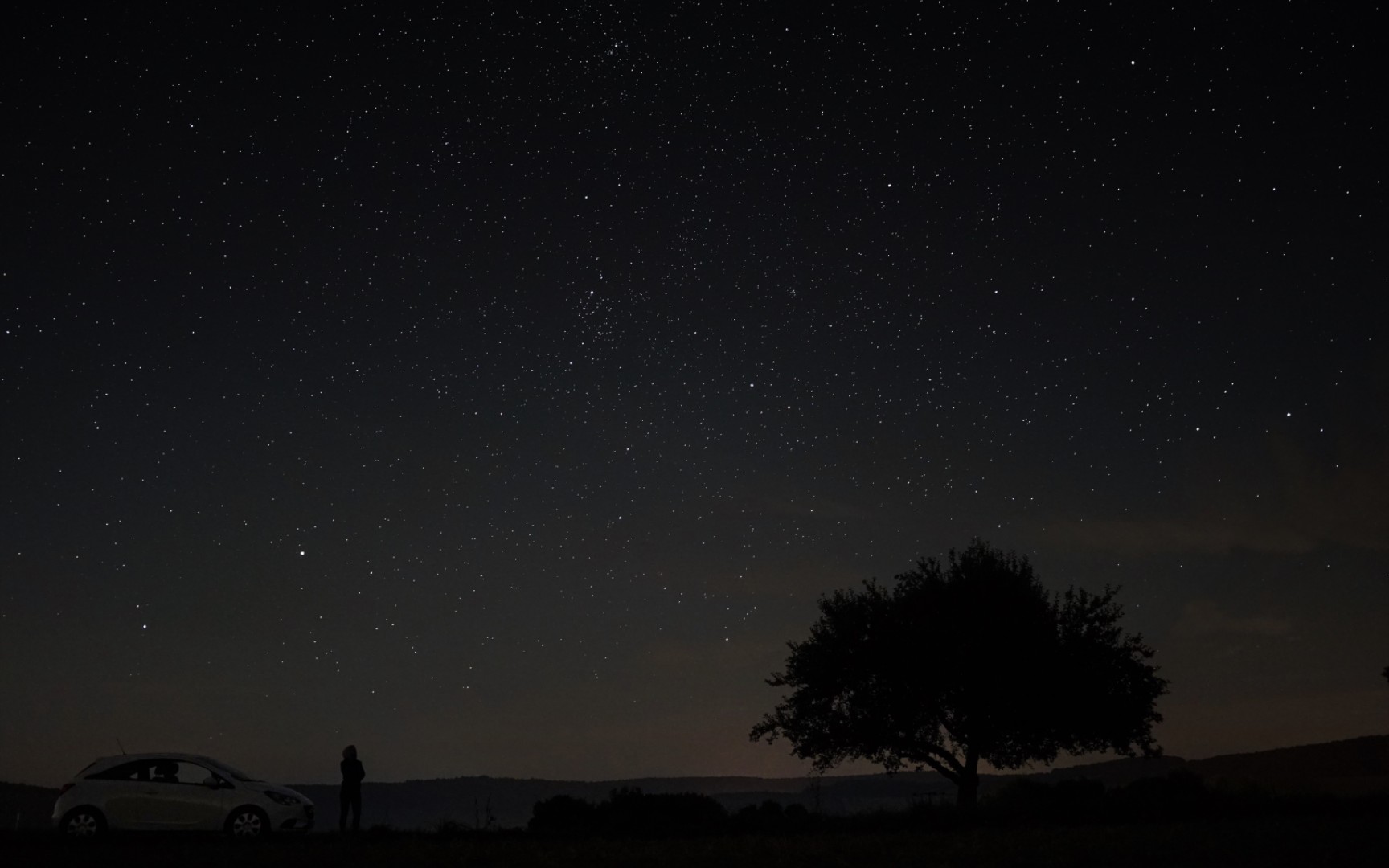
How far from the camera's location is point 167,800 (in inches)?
877

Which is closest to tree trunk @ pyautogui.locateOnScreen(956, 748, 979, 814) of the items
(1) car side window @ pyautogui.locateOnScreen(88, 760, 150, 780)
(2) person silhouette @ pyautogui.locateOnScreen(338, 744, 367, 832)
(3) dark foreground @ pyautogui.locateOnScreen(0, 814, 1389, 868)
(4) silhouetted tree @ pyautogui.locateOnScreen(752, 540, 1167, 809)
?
(4) silhouetted tree @ pyautogui.locateOnScreen(752, 540, 1167, 809)

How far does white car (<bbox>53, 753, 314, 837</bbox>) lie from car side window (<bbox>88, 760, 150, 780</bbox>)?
2 cm

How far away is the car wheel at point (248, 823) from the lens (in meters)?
22.6

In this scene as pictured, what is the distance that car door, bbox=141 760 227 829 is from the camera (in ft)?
72.7

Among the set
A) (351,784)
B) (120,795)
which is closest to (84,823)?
(120,795)

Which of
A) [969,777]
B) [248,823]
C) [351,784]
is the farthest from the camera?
[969,777]

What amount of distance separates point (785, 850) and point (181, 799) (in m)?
12.1

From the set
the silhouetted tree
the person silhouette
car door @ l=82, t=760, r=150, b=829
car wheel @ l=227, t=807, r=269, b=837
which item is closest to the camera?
car door @ l=82, t=760, r=150, b=829

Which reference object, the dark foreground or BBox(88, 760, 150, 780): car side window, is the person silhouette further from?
BBox(88, 760, 150, 780): car side window

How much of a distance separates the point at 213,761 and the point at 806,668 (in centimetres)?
2045

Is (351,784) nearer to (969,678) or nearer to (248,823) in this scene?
(248,823)

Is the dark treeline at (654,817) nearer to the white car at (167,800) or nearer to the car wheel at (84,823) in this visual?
the white car at (167,800)

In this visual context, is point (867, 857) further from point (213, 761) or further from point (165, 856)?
point (213, 761)

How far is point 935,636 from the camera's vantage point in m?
36.4
